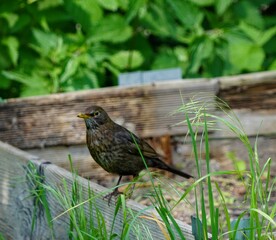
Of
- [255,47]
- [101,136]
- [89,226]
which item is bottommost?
[89,226]

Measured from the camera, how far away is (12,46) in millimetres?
6418

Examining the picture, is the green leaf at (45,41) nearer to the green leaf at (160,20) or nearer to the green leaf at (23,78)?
the green leaf at (23,78)

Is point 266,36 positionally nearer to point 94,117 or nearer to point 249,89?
point 249,89

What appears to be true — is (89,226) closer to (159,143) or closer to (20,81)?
(159,143)

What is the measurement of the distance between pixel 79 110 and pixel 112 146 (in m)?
0.79

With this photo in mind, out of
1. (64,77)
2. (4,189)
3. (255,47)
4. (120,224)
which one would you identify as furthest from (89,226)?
A: (255,47)

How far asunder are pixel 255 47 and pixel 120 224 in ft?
10.5

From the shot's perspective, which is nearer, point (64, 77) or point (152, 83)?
point (152, 83)

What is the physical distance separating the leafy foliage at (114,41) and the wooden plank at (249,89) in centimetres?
61

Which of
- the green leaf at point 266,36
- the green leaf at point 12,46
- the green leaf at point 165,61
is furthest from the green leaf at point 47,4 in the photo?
the green leaf at point 266,36

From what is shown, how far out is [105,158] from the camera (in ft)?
16.1

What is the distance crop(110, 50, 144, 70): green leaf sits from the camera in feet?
21.3

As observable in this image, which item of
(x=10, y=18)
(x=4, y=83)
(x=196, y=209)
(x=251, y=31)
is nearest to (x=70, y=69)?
Result: (x=4, y=83)

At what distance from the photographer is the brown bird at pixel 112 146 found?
4.92 metres
